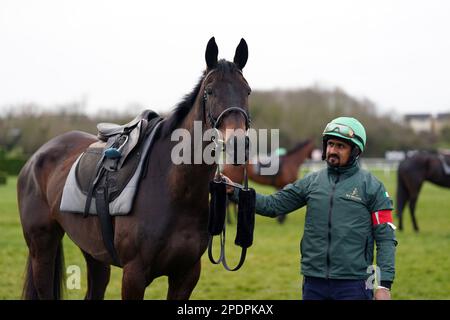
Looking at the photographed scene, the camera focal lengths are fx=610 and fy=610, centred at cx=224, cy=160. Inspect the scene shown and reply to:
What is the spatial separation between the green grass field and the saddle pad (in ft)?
5.32

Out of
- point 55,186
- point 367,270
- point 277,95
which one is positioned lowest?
point 367,270

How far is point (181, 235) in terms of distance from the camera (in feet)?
11.8

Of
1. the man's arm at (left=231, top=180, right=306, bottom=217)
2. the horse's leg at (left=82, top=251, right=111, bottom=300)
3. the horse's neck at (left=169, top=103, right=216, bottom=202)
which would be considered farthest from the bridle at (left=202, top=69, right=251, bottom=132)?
the horse's leg at (left=82, top=251, right=111, bottom=300)

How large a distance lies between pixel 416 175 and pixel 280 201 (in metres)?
10.6

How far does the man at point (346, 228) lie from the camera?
3092 millimetres

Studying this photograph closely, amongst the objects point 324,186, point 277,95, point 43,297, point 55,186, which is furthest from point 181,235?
point 277,95

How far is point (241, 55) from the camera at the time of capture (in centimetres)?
357

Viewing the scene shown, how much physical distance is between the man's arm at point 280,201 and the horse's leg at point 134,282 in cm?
71

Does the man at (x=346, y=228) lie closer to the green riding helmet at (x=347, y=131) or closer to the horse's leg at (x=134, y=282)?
the green riding helmet at (x=347, y=131)

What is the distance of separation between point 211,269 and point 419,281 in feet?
8.75

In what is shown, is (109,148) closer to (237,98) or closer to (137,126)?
(137,126)

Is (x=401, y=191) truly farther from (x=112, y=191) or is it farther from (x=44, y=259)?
(x=112, y=191)
